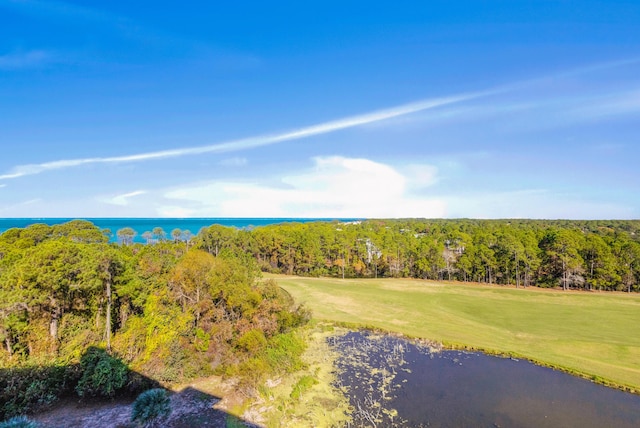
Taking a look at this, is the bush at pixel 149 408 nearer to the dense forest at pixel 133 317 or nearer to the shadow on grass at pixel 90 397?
the shadow on grass at pixel 90 397

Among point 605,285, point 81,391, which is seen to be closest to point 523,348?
point 81,391

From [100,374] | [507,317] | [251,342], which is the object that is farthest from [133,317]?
[507,317]

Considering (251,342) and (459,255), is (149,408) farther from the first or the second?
(459,255)

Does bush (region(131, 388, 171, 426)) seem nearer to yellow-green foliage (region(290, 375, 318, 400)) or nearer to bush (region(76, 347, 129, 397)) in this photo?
bush (region(76, 347, 129, 397))

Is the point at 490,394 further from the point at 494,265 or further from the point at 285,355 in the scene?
the point at 494,265

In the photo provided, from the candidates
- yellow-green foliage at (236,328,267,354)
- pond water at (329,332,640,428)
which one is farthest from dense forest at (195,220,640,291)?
pond water at (329,332,640,428)

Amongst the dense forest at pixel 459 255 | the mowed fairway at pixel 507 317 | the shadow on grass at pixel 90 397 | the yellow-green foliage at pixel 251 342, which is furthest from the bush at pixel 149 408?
the dense forest at pixel 459 255
